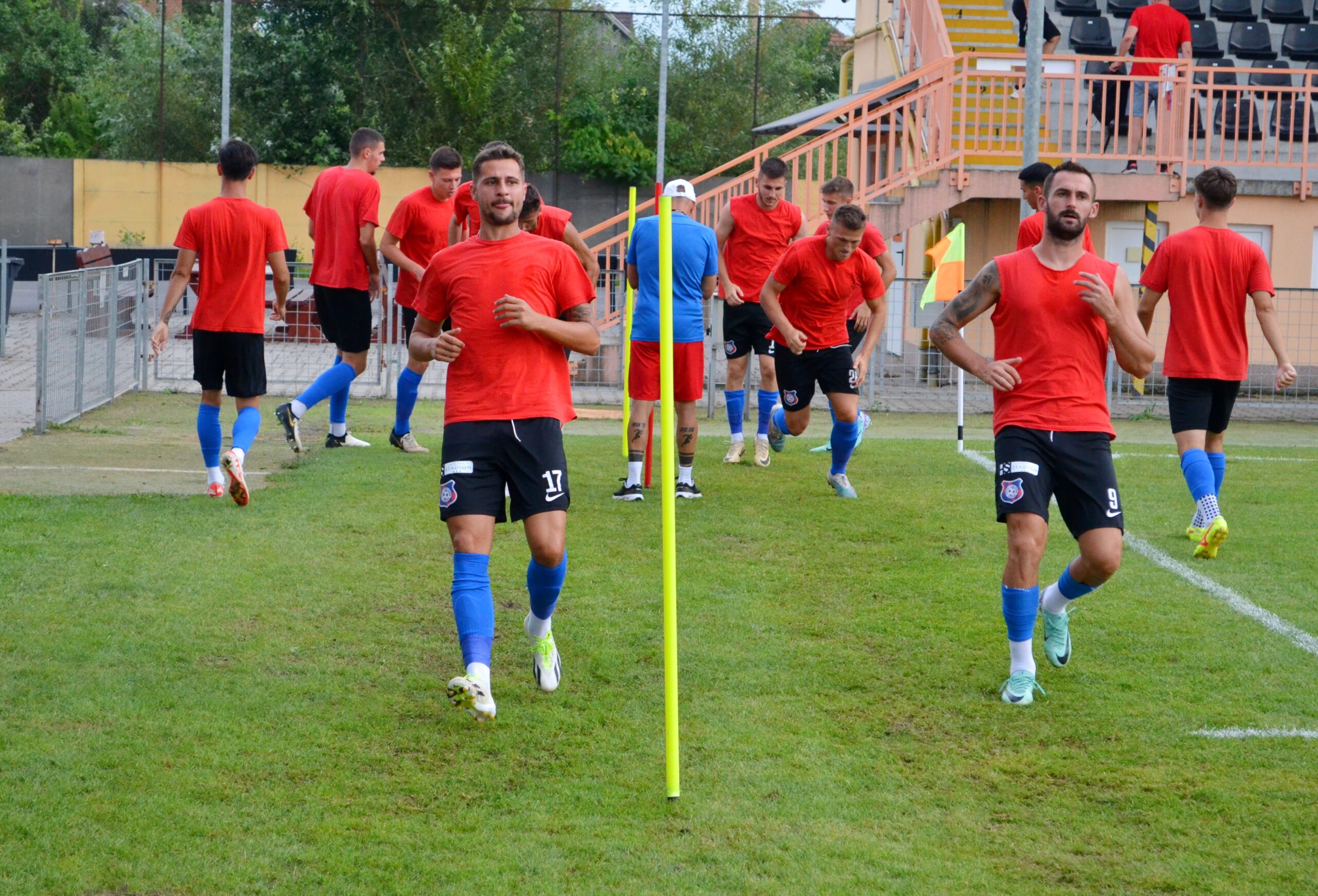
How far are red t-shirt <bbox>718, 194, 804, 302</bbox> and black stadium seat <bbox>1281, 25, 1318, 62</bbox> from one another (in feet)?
43.3

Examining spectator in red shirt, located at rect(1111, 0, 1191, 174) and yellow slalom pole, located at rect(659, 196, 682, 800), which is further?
spectator in red shirt, located at rect(1111, 0, 1191, 174)

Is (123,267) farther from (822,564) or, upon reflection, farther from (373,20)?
(373,20)

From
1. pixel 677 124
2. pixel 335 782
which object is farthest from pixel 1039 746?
pixel 677 124

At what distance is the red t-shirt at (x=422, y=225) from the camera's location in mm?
10289

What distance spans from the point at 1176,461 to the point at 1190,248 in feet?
14.1

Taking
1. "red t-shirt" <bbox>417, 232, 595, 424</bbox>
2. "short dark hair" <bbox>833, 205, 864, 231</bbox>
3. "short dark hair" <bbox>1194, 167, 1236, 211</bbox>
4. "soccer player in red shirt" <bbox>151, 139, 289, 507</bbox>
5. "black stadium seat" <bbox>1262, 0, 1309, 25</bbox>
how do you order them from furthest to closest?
"black stadium seat" <bbox>1262, 0, 1309, 25</bbox>
"short dark hair" <bbox>833, 205, 864, 231</bbox>
"soccer player in red shirt" <bbox>151, 139, 289, 507</bbox>
"short dark hair" <bbox>1194, 167, 1236, 211</bbox>
"red t-shirt" <bbox>417, 232, 595, 424</bbox>

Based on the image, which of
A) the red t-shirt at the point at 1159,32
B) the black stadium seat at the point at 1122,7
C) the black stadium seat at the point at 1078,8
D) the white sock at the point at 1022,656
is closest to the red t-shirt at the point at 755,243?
the white sock at the point at 1022,656

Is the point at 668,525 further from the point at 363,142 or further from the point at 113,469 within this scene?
the point at 363,142

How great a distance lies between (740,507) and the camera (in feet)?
30.0

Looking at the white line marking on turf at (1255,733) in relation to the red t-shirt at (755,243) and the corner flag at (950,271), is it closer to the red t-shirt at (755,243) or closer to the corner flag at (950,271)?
the red t-shirt at (755,243)

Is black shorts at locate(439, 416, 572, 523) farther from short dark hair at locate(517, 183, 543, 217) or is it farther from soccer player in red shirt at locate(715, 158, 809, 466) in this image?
soccer player in red shirt at locate(715, 158, 809, 466)

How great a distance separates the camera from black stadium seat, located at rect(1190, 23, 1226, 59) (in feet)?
68.1

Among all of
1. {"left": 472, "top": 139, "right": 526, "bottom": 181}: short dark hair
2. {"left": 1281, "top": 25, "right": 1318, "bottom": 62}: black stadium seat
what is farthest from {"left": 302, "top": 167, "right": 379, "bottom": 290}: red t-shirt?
{"left": 1281, "top": 25, "right": 1318, "bottom": 62}: black stadium seat

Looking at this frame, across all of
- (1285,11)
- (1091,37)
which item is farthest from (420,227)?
(1285,11)
